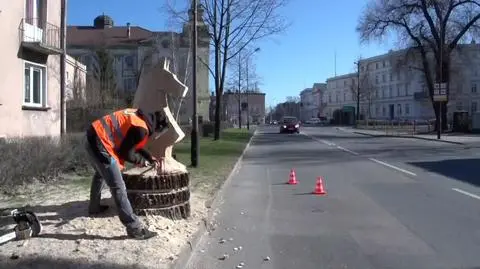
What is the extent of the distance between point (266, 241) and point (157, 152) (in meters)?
2.07

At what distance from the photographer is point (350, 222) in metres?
9.33

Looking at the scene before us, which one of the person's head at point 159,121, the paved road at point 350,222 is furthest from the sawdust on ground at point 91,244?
the person's head at point 159,121

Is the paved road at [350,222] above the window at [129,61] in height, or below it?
below

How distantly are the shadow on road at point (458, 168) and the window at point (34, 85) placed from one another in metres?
14.8

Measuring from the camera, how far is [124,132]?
6.86 meters

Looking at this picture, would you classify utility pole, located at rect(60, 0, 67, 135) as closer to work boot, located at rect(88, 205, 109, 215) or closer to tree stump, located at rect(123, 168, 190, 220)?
work boot, located at rect(88, 205, 109, 215)

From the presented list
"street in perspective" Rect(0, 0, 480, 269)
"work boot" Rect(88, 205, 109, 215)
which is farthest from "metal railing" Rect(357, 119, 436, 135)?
"work boot" Rect(88, 205, 109, 215)

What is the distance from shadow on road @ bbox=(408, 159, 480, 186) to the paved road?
83mm

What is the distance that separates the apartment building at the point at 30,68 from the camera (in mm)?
21109

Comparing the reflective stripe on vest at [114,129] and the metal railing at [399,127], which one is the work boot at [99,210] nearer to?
the reflective stripe on vest at [114,129]

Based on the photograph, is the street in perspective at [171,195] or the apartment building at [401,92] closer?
the street in perspective at [171,195]

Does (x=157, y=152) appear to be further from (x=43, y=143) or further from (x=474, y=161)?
(x=474, y=161)

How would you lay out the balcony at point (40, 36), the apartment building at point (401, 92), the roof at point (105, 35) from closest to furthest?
the balcony at point (40, 36) → the roof at point (105, 35) → the apartment building at point (401, 92)

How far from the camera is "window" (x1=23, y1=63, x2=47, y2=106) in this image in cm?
2309
